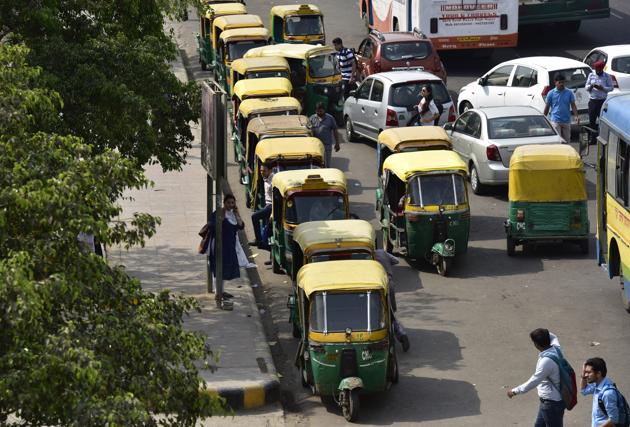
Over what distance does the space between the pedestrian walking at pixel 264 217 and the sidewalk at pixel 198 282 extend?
0.75 m

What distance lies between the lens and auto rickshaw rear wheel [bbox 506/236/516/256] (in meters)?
21.0

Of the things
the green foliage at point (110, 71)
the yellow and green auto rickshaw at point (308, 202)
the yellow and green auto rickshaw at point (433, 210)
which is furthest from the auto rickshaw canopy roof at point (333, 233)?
the green foliage at point (110, 71)

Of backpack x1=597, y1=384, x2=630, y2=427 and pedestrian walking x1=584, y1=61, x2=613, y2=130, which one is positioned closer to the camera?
backpack x1=597, y1=384, x2=630, y2=427

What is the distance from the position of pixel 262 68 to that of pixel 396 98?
3176 millimetres

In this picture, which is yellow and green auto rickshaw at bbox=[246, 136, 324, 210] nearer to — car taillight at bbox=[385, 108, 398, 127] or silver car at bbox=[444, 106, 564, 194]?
silver car at bbox=[444, 106, 564, 194]

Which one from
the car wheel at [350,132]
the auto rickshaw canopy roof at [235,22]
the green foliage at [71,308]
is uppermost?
the green foliage at [71,308]

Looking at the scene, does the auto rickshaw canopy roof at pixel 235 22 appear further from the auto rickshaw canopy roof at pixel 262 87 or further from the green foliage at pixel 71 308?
the green foliage at pixel 71 308

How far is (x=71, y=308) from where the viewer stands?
9.97 meters

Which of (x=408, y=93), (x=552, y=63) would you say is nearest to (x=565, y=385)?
(x=408, y=93)

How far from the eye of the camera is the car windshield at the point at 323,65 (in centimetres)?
3053

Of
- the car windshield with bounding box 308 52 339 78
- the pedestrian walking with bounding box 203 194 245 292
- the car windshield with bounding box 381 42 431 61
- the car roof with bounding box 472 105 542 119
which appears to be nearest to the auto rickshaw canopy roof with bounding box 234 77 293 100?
the car windshield with bounding box 308 52 339 78

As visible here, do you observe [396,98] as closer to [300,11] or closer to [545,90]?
[545,90]

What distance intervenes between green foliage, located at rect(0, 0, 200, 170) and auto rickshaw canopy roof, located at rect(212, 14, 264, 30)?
1515cm

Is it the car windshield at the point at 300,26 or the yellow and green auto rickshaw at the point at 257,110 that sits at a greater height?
the car windshield at the point at 300,26
